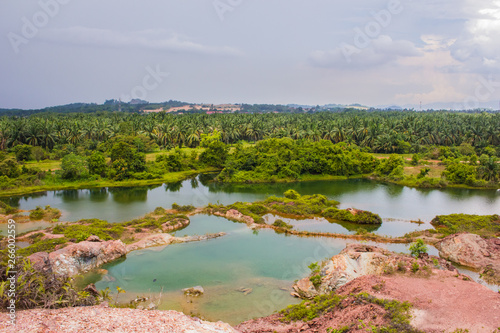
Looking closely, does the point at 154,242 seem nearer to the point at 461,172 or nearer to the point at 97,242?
the point at 97,242

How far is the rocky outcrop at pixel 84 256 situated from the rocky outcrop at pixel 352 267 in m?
10.8

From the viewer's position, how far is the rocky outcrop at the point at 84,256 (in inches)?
721

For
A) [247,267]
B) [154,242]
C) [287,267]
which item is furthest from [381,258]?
[154,242]

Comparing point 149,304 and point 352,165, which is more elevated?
point 352,165

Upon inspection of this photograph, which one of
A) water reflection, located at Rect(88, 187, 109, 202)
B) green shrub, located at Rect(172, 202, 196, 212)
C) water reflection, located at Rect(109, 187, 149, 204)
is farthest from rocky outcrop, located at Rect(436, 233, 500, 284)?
water reflection, located at Rect(88, 187, 109, 202)

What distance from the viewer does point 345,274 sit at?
17359 millimetres

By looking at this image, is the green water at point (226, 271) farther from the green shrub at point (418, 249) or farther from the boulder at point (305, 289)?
the green shrub at point (418, 249)

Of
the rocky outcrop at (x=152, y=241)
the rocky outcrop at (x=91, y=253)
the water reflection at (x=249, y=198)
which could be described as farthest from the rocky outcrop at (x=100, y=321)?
the water reflection at (x=249, y=198)

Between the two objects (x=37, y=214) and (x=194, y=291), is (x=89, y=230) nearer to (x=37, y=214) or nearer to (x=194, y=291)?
(x=37, y=214)

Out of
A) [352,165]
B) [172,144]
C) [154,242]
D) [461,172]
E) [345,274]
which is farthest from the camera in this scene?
[172,144]

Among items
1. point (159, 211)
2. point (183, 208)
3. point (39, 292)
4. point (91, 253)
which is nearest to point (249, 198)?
point (183, 208)

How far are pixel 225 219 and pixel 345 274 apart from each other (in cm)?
1375

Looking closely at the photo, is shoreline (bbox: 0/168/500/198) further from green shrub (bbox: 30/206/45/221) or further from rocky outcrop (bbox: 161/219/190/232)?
rocky outcrop (bbox: 161/219/190/232)

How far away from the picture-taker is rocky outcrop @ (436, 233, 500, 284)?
20.0 m
